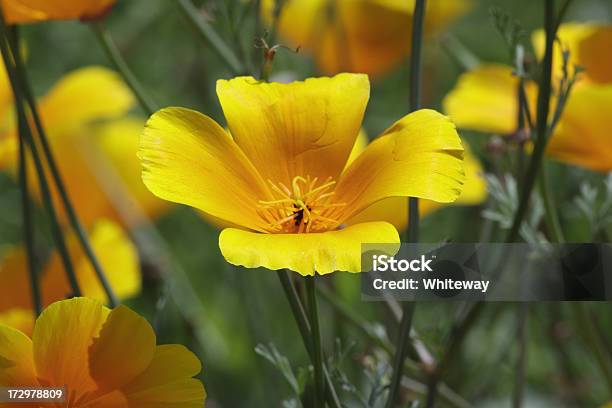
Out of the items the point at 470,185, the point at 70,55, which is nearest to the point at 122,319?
the point at 470,185

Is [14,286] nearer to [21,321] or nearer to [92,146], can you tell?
[21,321]

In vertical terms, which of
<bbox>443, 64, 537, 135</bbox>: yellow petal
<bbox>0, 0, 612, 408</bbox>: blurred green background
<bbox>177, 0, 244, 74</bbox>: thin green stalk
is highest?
<bbox>177, 0, 244, 74</bbox>: thin green stalk

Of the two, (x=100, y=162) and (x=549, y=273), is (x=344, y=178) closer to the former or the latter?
(x=549, y=273)

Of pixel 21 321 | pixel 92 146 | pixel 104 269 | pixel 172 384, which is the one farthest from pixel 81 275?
pixel 92 146

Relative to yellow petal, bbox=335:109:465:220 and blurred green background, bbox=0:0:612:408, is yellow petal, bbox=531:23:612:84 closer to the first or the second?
blurred green background, bbox=0:0:612:408

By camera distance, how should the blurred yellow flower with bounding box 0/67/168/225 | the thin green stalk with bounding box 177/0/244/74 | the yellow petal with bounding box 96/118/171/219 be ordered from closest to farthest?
1. the thin green stalk with bounding box 177/0/244/74
2. the blurred yellow flower with bounding box 0/67/168/225
3. the yellow petal with bounding box 96/118/171/219

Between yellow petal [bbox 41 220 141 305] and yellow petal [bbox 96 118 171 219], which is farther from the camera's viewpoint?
yellow petal [bbox 96 118 171 219]

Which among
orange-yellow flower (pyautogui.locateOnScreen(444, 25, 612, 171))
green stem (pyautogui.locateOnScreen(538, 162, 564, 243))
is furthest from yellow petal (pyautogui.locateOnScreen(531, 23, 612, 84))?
green stem (pyautogui.locateOnScreen(538, 162, 564, 243))
